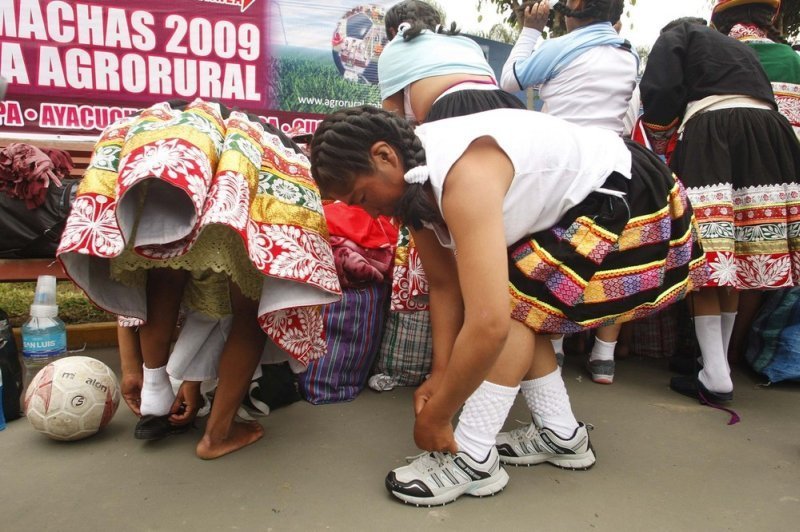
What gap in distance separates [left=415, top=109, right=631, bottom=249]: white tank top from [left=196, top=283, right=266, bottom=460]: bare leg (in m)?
0.61

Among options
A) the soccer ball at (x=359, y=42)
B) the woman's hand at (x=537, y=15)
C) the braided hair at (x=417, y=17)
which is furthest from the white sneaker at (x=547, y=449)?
the soccer ball at (x=359, y=42)

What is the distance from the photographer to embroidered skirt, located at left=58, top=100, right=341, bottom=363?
4.58 feet

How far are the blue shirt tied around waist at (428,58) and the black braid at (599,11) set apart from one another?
15.9 inches

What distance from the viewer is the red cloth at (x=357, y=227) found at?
247cm

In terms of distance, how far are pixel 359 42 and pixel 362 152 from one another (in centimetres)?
292

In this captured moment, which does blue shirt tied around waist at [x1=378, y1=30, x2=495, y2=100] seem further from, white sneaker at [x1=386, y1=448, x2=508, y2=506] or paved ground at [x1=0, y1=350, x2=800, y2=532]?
white sneaker at [x1=386, y1=448, x2=508, y2=506]

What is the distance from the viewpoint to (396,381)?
8.00ft

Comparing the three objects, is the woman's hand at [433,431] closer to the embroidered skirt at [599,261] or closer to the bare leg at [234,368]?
the embroidered skirt at [599,261]

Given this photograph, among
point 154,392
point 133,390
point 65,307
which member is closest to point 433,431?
point 154,392

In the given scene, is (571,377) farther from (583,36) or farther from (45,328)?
(45,328)

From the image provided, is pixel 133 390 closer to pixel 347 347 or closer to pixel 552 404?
pixel 347 347

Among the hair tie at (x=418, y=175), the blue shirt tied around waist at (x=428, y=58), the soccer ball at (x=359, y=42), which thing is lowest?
the hair tie at (x=418, y=175)

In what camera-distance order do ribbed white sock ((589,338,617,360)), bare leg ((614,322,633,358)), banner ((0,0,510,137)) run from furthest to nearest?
banner ((0,0,510,137))
bare leg ((614,322,633,358))
ribbed white sock ((589,338,617,360))

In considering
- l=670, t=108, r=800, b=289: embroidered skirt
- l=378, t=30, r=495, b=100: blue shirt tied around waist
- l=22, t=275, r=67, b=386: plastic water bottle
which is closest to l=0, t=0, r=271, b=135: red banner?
l=22, t=275, r=67, b=386: plastic water bottle
